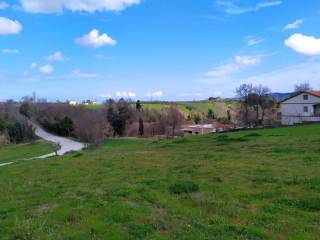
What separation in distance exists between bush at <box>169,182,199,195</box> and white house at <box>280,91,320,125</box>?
57059 millimetres

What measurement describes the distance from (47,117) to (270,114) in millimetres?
75175

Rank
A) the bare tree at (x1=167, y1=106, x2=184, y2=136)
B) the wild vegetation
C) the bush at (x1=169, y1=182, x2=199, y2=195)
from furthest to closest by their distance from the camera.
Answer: the wild vegetation, the bare tree at (x1=167, y1=106, x2=184, y2=136), the bush at (x1=169, y1=182, x2=199, y2=195)

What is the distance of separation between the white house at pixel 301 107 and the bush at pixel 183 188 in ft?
187

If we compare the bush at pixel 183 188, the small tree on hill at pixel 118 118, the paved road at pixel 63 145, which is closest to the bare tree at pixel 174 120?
the small tree on hill at pixel 118 118

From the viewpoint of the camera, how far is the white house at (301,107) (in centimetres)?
6400

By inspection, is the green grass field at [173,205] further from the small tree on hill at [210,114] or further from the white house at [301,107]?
the small tree on hill at [210,114]

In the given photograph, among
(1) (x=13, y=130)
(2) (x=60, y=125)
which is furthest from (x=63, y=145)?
(2) (x=60, y=125)

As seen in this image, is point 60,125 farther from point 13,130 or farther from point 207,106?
point 207,106

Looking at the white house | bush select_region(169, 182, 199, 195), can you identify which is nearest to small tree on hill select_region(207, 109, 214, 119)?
the white house

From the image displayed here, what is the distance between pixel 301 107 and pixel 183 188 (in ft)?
203

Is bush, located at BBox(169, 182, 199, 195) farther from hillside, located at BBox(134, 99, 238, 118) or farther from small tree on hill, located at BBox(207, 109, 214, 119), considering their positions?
small tree on hill, located at BBox(207, 109, 214, 119)

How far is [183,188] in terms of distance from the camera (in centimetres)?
1034

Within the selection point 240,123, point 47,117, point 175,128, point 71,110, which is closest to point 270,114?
point 240,123

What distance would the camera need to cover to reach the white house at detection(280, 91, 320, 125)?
64.0 m
